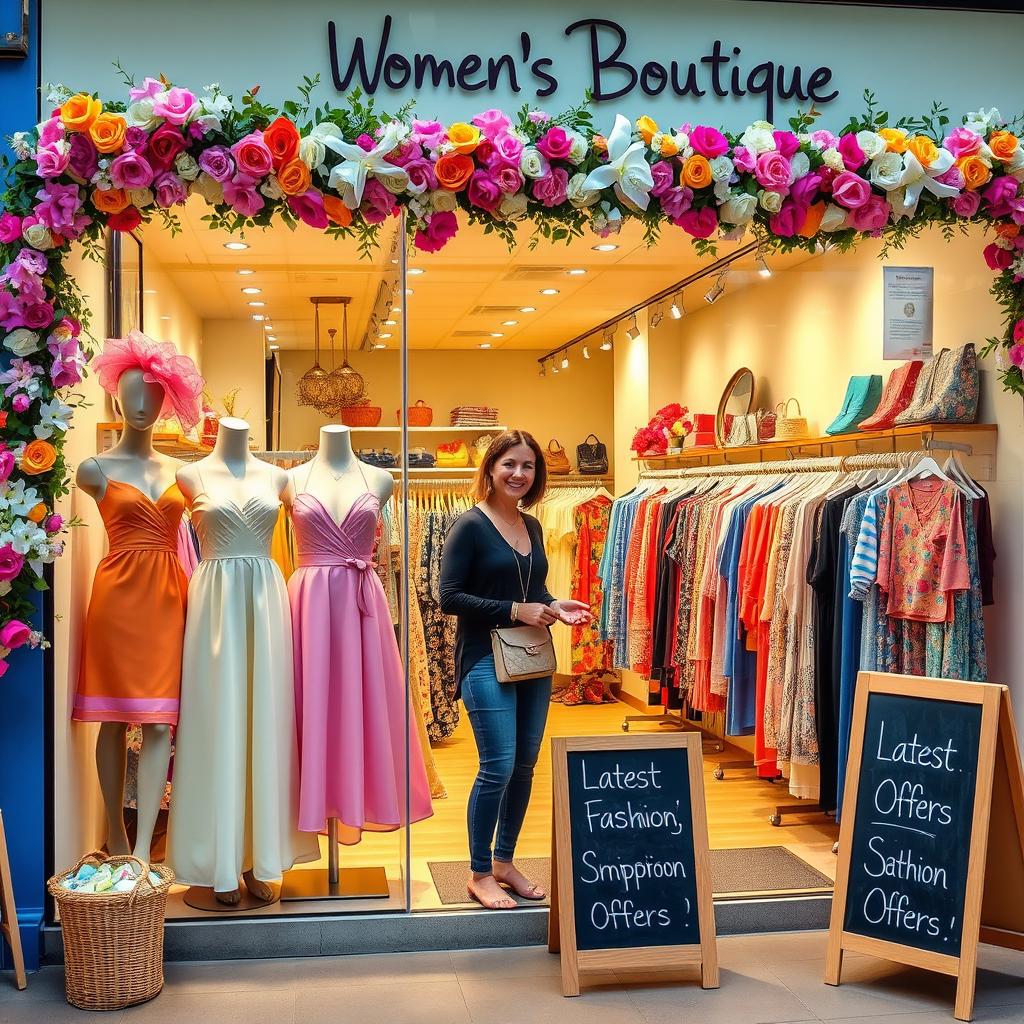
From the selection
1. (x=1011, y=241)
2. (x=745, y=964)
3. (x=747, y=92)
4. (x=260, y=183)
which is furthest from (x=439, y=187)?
(x=745, y=964)

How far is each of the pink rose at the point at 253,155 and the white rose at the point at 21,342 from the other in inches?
31.0

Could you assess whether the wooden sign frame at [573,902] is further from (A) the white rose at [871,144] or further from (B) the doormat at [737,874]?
(A) the white rose at [871,144]

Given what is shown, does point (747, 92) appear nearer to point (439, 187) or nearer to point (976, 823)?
point (439, 187)

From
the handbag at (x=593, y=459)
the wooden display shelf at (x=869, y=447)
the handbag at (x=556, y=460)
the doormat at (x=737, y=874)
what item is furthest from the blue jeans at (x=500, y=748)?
the handbag at (x=593, y=459)

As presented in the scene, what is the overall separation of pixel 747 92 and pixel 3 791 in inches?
128

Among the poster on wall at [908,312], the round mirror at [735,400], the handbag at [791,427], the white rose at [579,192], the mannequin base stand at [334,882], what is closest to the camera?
the white rose at [579,192]

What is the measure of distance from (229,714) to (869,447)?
309 centimetres

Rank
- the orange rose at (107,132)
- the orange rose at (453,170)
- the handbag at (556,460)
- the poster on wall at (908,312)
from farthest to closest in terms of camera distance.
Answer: the handbag at (556,460), the poster on wall at (908,312), the orange rose at (453,170), the orange rose at (107,132)

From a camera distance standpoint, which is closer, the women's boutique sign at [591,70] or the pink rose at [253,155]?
the pink rose at [253,155]

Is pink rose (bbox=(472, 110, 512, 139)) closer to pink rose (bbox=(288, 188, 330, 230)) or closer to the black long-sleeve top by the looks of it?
pink rose (bbox=(288, 188, 330, 230))

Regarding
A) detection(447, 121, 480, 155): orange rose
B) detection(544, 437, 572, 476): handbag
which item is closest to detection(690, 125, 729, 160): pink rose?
detection(447, 121, 480, 155): orange rose

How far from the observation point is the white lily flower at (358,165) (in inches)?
139

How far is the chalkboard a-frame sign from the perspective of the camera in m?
3.29

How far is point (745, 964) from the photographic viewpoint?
12.0 feet
